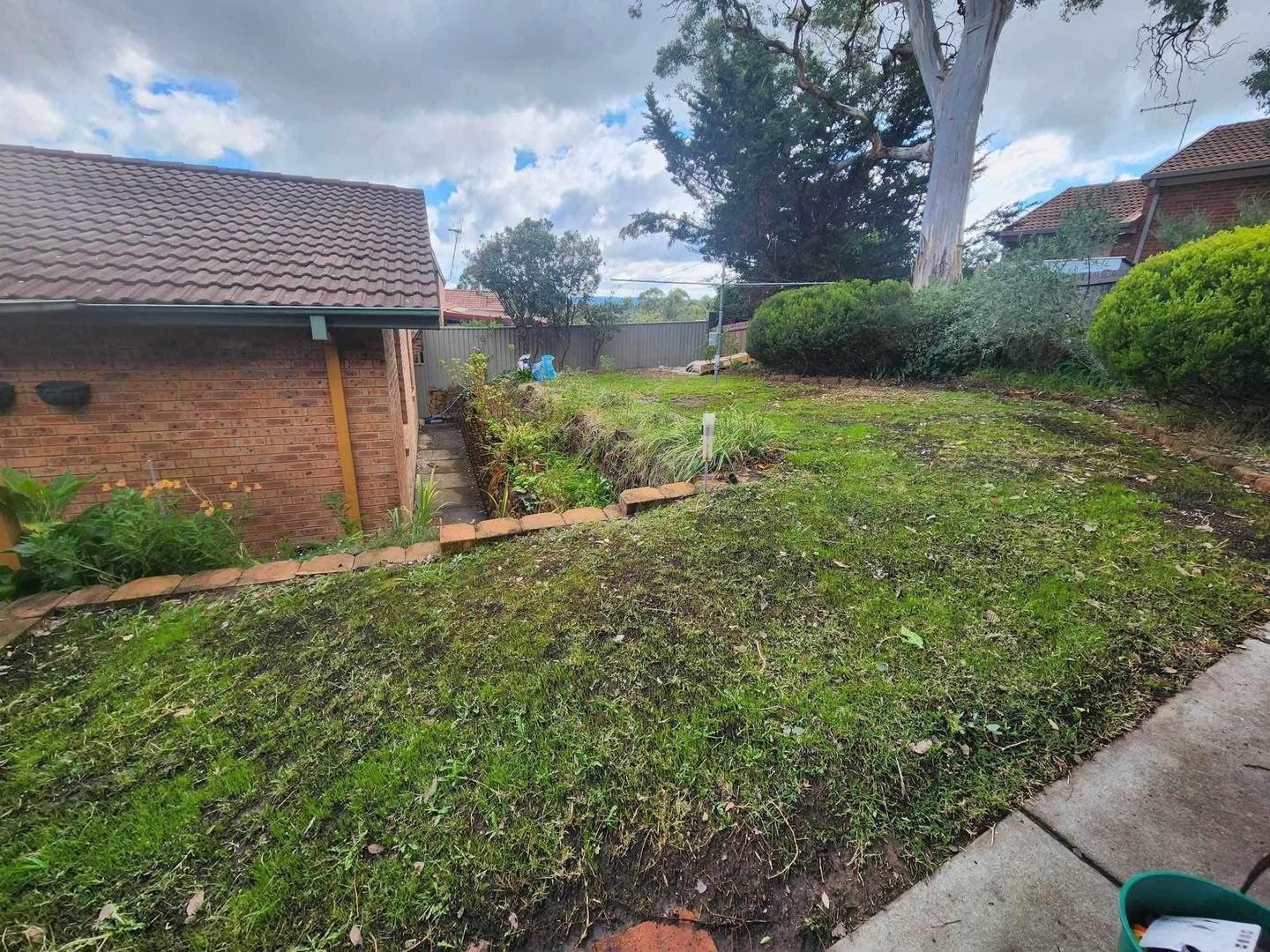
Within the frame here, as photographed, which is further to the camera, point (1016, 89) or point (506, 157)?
point (506, 157)

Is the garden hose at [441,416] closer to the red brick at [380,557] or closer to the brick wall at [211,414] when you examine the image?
the brick wall at [211,414]

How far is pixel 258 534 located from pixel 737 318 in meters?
18.2

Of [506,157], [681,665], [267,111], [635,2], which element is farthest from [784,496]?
[506,157]

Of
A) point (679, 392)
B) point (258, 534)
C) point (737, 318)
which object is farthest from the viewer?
point (737, 318)

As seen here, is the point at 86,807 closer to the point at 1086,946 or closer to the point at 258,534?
the point at 1086,946

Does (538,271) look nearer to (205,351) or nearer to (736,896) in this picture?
(205,351)

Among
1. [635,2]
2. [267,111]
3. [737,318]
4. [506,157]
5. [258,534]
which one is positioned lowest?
[258,534]

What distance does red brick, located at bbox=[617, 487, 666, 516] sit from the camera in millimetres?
3359

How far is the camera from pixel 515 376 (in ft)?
39.0

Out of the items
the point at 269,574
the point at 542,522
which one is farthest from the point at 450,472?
the point at 269,574

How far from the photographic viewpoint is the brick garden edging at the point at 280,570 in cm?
236

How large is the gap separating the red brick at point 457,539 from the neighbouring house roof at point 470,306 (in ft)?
62.1

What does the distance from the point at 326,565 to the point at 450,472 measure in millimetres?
6056

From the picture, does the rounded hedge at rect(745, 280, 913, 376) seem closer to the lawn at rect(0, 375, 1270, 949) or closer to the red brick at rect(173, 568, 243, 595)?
the lawn at rect(0, 375, 1270, 949)
